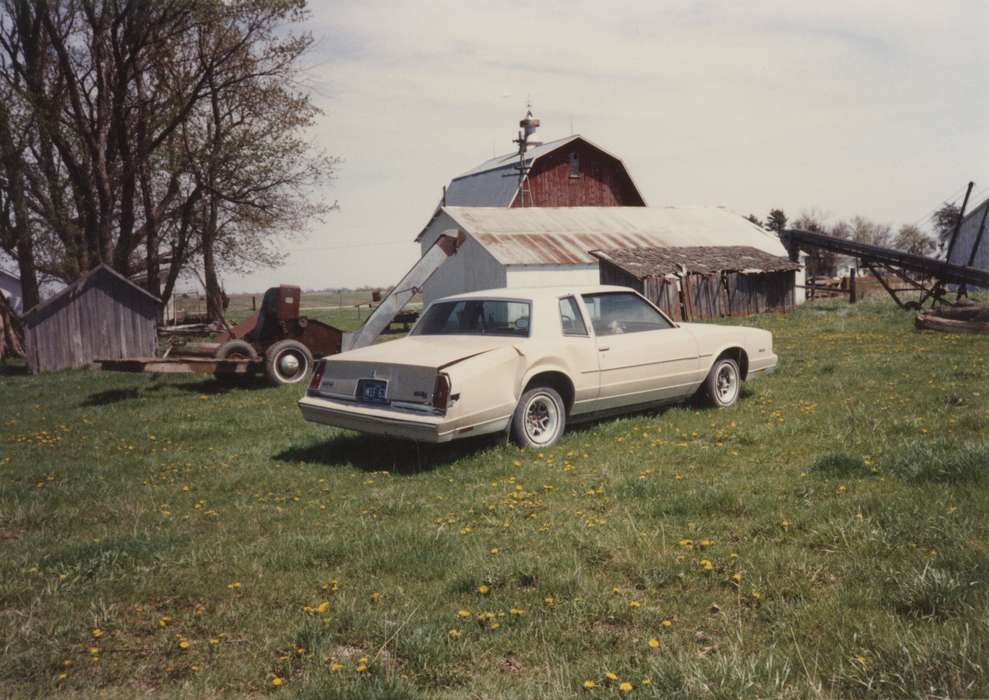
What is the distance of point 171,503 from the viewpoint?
6.00 metres

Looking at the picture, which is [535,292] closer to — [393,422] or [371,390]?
[371,390]

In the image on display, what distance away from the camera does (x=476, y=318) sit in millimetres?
7523

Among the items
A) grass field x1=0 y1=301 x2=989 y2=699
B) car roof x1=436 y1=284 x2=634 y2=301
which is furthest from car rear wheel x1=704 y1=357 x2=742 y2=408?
car roof x1=436 y1=284 x2=634 y2=301

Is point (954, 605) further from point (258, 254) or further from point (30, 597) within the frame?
point (258, 254)

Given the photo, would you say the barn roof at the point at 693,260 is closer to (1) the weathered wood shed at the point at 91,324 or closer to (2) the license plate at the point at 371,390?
(1) the weathered wood shed at the point at 91,324

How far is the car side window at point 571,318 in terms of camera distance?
734 cm

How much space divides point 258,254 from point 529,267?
1001 cm

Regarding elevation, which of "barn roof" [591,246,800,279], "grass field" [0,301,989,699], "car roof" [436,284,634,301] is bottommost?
"grass field" [0,301,989,699]

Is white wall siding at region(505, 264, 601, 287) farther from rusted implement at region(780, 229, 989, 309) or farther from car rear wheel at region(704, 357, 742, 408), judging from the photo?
car rear wheel at region(704, 357, 742, 408)

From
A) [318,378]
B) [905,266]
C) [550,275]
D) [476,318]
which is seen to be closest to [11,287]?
[550,275]

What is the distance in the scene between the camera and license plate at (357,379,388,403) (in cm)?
652

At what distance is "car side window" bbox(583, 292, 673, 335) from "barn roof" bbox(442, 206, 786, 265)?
15.7 m

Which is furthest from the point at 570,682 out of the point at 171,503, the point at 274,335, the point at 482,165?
the point at 482,165

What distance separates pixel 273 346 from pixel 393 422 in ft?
23.8
